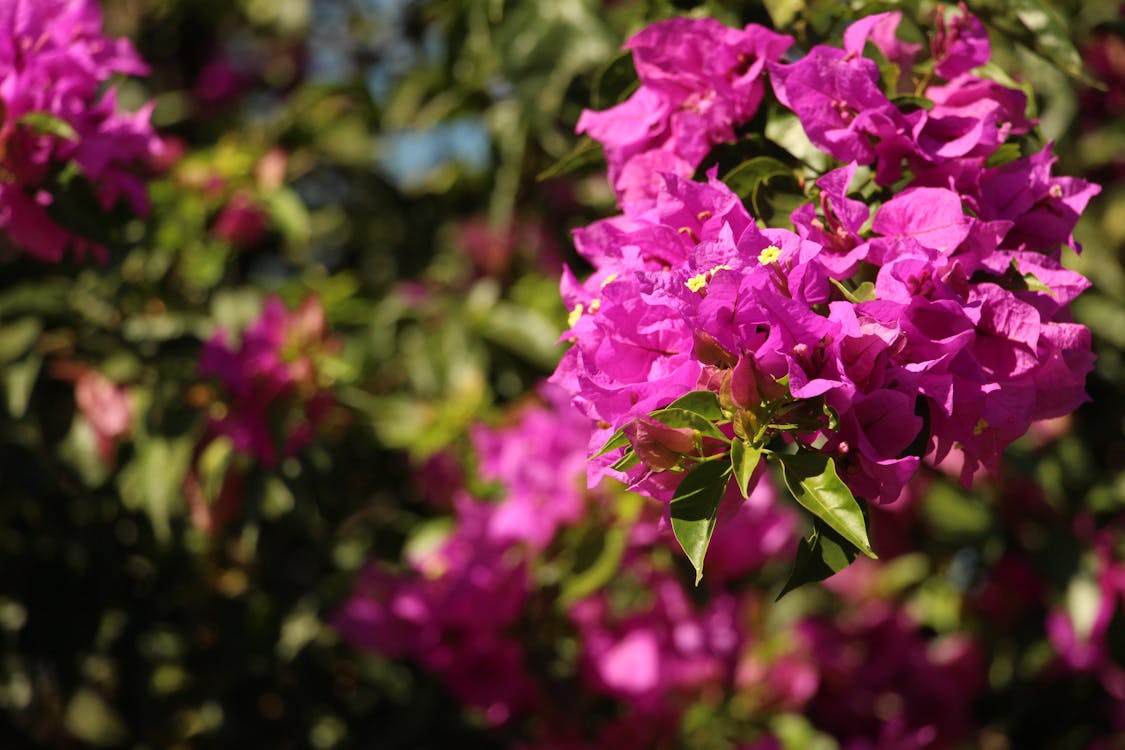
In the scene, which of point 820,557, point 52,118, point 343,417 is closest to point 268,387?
point 343,417

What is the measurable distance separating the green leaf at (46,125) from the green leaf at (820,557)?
0.86 metres

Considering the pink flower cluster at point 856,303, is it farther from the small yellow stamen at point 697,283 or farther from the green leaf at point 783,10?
the green leaf at point 783,10

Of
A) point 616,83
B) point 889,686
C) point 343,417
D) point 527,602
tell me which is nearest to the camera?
point 616,83

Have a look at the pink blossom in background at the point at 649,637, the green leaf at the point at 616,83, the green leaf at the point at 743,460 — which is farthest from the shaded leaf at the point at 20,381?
the green leaf at the point at 743,460

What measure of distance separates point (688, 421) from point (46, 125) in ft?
2.57

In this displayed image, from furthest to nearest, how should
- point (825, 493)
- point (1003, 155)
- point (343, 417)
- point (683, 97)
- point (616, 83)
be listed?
point (343, 417) → point (616, 83) → point (683, 97) → point (1003, 155) → point (825, 493)

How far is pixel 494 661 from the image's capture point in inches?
77.0

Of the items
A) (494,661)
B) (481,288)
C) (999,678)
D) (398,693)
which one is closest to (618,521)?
(494,661)

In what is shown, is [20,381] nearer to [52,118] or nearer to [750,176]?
[52,118]

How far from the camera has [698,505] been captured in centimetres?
89

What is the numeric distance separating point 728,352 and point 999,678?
1893 mm

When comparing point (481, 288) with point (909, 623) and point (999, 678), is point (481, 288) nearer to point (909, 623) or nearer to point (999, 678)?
point (909, 623)

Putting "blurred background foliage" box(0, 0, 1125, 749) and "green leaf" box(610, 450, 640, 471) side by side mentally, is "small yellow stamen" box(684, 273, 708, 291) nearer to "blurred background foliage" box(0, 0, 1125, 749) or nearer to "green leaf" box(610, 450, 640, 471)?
"green leaf" box(610, 450, 640, 471)

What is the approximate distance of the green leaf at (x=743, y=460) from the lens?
2.81ft
